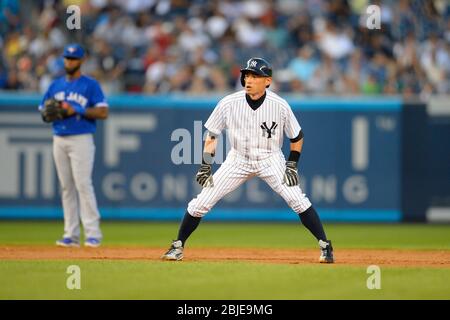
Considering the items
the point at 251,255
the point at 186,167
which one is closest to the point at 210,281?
the point at 251,255

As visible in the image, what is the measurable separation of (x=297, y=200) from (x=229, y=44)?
9274 millimetres

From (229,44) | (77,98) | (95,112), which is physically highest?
(229,44)

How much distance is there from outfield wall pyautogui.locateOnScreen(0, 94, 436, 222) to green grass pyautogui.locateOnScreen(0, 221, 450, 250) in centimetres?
30

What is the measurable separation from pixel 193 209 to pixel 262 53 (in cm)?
889

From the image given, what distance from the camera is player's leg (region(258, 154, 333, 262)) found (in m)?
9.32

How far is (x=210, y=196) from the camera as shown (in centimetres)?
938

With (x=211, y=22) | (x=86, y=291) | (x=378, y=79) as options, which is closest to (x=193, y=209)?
(x=86, y=291)

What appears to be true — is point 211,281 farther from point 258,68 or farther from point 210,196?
point 258,68

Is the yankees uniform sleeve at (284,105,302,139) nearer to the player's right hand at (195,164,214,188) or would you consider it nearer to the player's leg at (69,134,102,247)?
the player's right hand at (195,164,214,188)

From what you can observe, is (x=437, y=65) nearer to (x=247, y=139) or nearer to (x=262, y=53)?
(x=262, y=53)

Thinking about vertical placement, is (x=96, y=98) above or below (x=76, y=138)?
above

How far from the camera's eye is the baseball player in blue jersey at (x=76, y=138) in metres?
11.4

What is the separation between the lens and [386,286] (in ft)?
26.4

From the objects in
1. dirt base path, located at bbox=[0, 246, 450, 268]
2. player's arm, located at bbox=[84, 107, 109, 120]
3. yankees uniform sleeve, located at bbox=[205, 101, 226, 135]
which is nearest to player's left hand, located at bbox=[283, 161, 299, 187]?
yankees uniform sleeve, located at bbox=[205, 101, 226, 135]
